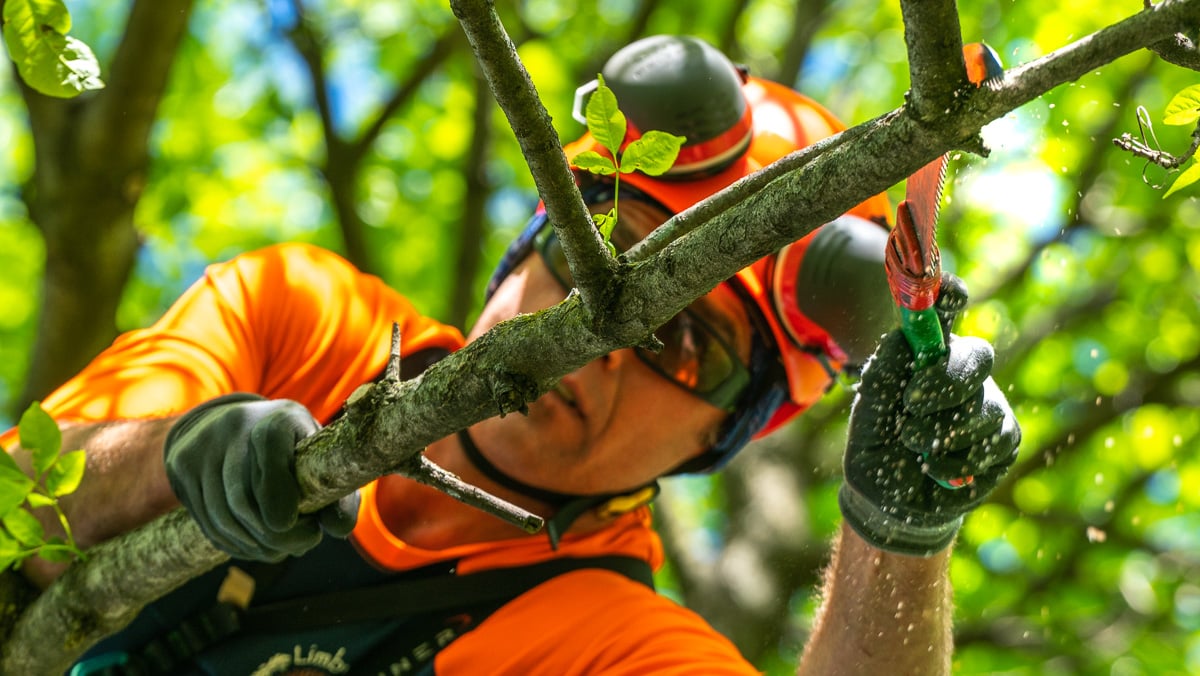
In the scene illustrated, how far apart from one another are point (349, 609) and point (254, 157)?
15.2 ft

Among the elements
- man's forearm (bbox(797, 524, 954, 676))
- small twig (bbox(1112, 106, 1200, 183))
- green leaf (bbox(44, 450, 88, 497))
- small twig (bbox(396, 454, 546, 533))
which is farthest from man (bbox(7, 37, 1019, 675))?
small twig (bbox(1112, 106, 1200, 183))

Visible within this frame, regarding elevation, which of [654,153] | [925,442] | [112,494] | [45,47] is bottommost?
[925,442]

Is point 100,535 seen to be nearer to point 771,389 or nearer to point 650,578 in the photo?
point 650,578

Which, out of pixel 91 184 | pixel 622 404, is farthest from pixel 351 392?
pixel 91 184

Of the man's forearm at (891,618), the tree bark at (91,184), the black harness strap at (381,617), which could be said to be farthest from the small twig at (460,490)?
the tree bark at (91,184)

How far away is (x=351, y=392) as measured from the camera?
105 inches

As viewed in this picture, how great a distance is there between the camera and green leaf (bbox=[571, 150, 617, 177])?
136 cm

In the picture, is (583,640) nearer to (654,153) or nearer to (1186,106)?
(654,153)

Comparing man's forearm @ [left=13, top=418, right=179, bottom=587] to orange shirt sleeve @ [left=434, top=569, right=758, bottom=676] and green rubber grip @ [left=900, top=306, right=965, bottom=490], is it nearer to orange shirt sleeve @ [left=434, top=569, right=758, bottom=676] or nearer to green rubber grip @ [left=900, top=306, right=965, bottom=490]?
orange shirt sleeve @ [left=434, top=569, right=758, bottom=676]

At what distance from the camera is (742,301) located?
9.75 feet

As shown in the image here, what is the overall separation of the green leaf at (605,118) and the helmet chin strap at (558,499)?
1.67m

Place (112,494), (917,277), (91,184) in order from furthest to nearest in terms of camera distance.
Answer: (91,184) → (112,494) → (917,277)

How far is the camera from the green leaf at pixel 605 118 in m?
1.31

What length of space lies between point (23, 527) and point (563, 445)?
139 centimetres
